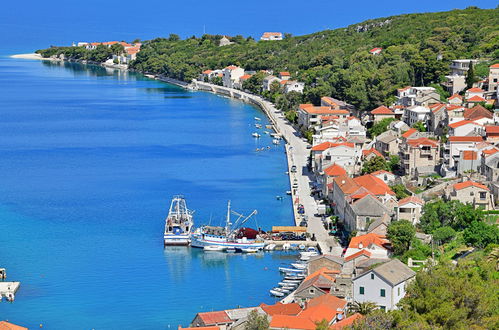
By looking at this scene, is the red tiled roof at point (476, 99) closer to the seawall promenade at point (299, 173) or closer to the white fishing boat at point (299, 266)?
the seawall promenade at point (299, 173)

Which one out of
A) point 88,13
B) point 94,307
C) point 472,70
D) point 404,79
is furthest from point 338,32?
point 88,13

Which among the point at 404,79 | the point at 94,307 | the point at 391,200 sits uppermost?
the point at 404,79

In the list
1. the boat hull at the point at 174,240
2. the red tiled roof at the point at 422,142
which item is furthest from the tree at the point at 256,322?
the red tiled roof at the point at 422,142

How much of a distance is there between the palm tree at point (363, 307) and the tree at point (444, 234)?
5334 mm

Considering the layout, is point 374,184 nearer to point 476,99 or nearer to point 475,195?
point 475,195

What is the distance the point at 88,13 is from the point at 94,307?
175 metres

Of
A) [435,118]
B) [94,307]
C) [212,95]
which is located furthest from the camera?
[212,95]

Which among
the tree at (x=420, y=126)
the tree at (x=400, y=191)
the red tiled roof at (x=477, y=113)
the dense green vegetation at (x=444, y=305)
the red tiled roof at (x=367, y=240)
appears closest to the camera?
the dense green vegetation at (x=444, y=305)

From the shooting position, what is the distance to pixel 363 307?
17.9m

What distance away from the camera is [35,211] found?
29.7 meters

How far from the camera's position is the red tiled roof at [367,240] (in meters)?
22.9

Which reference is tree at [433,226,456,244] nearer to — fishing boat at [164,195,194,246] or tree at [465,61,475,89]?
fishing boat at [164,195,194,246]

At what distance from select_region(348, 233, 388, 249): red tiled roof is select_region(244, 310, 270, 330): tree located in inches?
253

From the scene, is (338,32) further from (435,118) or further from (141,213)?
(141,213)
